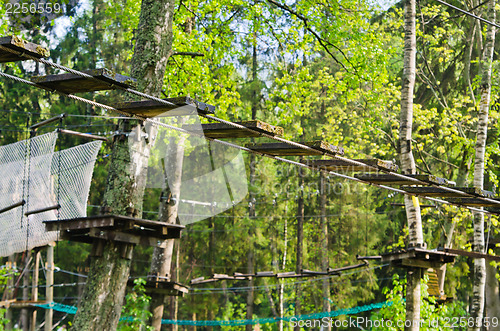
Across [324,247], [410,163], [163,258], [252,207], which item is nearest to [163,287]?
[163,258]

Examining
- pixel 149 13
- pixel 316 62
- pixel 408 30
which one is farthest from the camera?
pixel 316 62

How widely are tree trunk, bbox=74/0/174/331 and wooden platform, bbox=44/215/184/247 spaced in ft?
0.33

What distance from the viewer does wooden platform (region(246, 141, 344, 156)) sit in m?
4.22

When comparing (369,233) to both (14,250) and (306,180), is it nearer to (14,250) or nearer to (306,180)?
(306,180)

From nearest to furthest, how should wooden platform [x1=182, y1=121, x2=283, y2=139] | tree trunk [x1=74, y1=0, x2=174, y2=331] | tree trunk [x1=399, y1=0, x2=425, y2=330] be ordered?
wooden platform [x1=182, y1=121, x2=283, y2=139] → tree trunk [x1=74, y1=0, x2=174, y2=331] → tree trunk [x1=399, y1=0, x2=425, y2=330]

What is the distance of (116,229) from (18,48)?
9.59 feet

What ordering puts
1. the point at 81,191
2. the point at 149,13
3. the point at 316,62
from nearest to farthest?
the point at 149,13 < the point at 81,191 < the point at 316,62

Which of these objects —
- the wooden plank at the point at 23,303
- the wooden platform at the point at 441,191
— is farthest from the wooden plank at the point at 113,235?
the wooden plank at the point at 23,303

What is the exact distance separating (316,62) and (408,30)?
8.65 meters

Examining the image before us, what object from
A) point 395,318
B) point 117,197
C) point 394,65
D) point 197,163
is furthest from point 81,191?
point 197,163

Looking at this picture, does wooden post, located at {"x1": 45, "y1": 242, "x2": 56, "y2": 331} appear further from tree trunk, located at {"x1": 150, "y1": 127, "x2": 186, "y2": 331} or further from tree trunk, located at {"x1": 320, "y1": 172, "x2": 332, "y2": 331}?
tree trunk, located at {"x1": 320, "y1": 172, "x2": 332, "y2": 331}

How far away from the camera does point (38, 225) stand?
7.09m

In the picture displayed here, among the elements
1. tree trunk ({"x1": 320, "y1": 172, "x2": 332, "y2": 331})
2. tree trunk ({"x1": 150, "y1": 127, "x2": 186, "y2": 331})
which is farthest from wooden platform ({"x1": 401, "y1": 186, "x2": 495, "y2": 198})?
tree trunk ({"x1": 320, "y1": 172, "x2": 332, "y2": 331})

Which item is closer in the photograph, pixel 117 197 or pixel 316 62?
pixel 117 197
